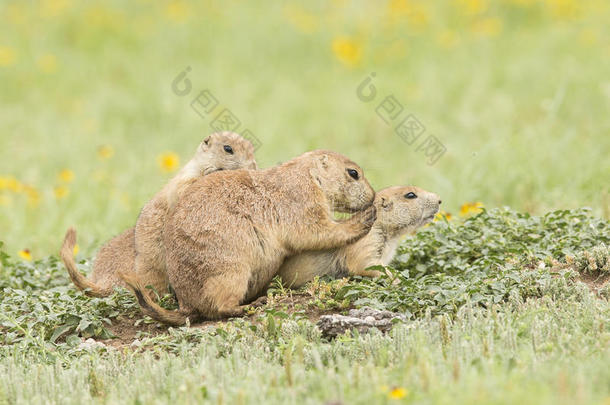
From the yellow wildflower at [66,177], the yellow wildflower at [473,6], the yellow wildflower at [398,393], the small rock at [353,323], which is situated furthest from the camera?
the yellow wildflower at [473,6]

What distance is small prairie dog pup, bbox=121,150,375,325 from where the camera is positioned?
4957 mm

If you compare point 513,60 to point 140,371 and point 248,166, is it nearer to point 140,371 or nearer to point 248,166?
point 248,166

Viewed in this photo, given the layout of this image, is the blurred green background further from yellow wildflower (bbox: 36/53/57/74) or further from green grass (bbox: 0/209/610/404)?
green grass (bbox: 0/209/610/404)

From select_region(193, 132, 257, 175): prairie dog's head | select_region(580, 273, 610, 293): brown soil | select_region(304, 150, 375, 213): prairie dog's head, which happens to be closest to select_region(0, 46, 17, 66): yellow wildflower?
select_region(193, 132, 257, 175): prairie dog's head

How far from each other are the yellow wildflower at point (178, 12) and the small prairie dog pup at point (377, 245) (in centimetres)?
964

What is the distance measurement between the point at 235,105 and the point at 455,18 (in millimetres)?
4286

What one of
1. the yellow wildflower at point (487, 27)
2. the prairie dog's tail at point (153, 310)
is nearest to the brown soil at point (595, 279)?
the prairie dog's tail at point (153, 310)

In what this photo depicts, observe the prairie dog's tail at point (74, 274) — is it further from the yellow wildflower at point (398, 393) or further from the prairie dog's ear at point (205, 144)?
the yellow wildflower at point (398, 393)

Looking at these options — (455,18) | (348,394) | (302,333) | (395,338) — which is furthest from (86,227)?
(455,18)

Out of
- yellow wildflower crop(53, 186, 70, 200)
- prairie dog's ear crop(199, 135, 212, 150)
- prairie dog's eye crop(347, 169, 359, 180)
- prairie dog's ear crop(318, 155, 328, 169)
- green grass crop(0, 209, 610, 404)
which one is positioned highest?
yellow wildflower crop(53, 186, 70, 200)

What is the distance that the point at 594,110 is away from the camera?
10.0 metres

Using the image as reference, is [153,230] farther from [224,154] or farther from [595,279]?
[595,279]

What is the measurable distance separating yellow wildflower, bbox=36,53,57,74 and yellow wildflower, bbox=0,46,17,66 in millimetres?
388

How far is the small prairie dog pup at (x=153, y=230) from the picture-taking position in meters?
5.71
